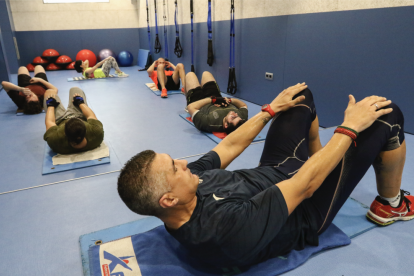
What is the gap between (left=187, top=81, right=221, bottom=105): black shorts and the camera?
4160 mm

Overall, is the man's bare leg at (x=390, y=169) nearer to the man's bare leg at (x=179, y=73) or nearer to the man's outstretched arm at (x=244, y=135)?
the man's outstretched arm at (x=244, y=135)

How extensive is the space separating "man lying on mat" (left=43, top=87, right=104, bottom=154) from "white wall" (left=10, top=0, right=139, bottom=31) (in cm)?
759

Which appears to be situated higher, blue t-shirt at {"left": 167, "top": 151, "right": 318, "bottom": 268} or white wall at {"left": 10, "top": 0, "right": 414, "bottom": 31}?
white wall at {"left": 10, "top": 0, "right": 414, "bottom": 31}

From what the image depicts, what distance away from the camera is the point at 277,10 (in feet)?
13.3

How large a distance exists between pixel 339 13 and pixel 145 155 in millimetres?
3108

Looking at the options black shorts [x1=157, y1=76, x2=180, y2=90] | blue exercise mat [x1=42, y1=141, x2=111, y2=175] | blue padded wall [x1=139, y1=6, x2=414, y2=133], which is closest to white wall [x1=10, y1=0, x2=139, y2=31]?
black shorts [x1=157, y1=76, x2=180, y2=90]

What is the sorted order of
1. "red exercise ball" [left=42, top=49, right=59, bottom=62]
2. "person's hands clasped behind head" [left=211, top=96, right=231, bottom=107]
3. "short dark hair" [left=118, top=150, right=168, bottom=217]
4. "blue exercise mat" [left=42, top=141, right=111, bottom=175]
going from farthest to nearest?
"red exercise ball" [left=42, top=49, right=59, bottom=62]
"person's hands clasped behind head" [left=211, top=96, right=231, bottom=107]
"blue exercise mat" [left=42, top=141, right=111, bottom=175]
"short dark hair" [left=118, top=150, right=168, bottom=217]

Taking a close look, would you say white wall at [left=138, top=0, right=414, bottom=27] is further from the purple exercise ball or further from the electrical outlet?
the purple exercise ball

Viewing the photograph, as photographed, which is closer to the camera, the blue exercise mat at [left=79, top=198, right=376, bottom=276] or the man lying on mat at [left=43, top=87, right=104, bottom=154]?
the blue exercise mat at [left=79, top=198, right=376, bottom=276]

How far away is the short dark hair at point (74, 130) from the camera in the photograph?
265 cm

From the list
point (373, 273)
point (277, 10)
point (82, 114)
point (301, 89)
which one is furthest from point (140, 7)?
point (373, 273)

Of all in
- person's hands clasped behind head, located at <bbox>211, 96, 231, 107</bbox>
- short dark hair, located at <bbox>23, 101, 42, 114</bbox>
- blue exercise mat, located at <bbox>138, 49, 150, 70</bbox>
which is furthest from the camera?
blue exercise mat, located at <bbox>138, 49, 150, 70</bbox>

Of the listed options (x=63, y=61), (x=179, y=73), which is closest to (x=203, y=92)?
(x=179, y=73)

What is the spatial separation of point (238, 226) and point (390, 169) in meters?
0.91
